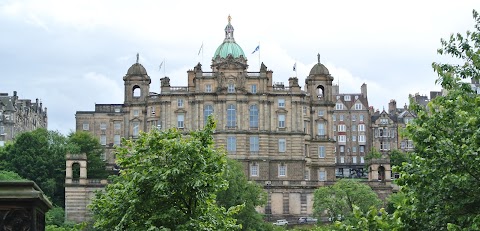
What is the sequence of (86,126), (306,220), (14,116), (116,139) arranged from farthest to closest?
(14,116), (86,126), (116,139), (306,220)

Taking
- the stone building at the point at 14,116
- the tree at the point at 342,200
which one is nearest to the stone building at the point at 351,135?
the stone building at the point at 14,116

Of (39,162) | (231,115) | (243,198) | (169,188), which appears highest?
(231,115)

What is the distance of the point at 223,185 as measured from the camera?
1442 inches

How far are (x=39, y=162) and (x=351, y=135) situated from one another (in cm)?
7135

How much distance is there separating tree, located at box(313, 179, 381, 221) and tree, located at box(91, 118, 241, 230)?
52987 millimetres

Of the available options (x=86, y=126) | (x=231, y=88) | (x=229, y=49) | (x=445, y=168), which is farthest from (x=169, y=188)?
(x=86, y=126)

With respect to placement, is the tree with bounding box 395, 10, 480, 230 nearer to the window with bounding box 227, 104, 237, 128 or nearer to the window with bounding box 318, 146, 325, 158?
the window with bounding box 227, 104, 237, 128

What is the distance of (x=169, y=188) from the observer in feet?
116

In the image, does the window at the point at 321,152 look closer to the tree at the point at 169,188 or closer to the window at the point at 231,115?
the window at the point at 231,115

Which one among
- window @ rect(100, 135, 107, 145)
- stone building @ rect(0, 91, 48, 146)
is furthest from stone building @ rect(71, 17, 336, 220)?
stone building @ rect(0, 91, 48, 146)

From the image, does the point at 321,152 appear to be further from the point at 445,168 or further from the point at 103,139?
the point at 445,168

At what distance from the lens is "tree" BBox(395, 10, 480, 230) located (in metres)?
26.2

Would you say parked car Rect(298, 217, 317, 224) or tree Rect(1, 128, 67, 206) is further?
tree Rect(1, 128, 67, 206)

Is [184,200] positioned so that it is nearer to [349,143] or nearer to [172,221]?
[172,221]
